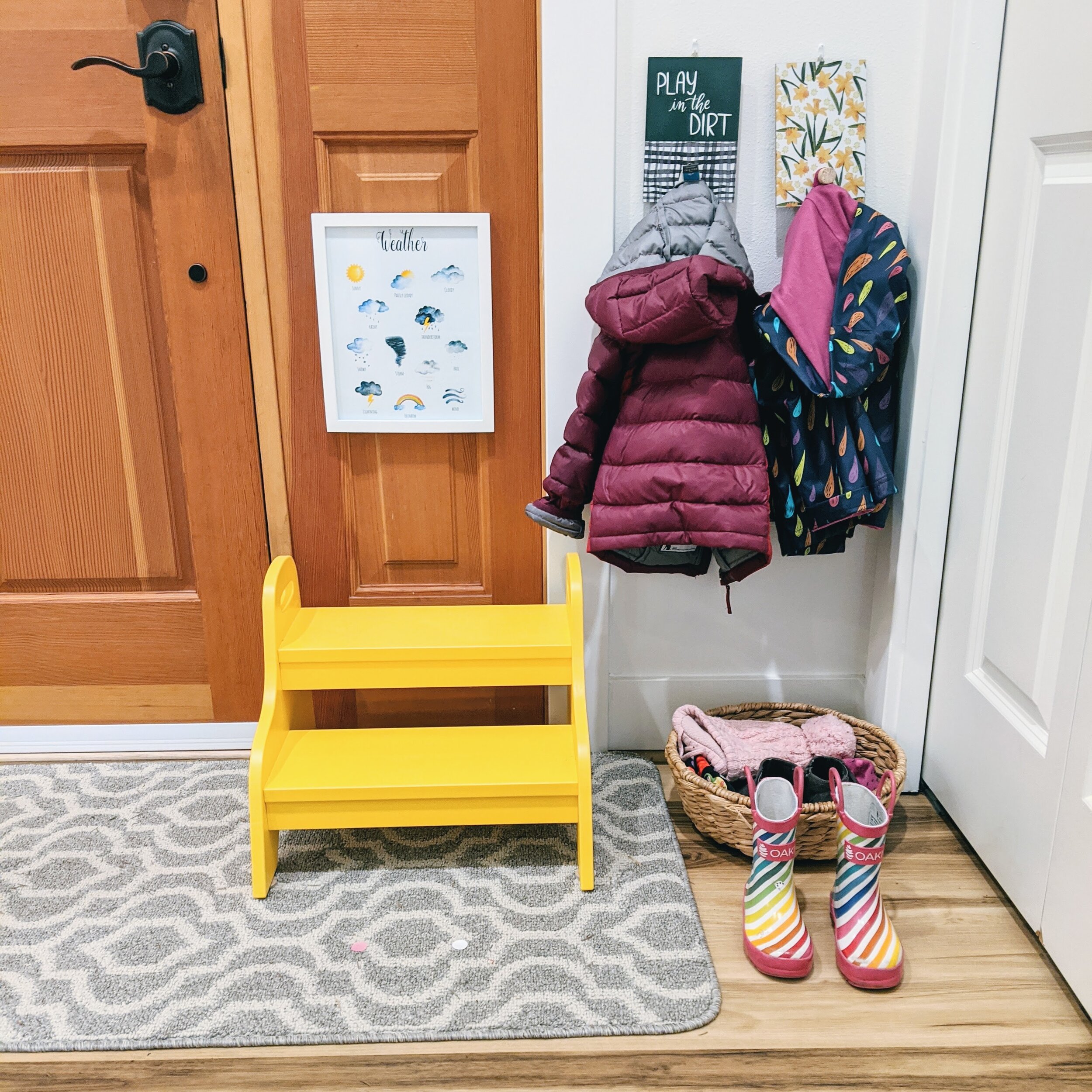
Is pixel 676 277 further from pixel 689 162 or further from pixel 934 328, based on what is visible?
pixel 934 328

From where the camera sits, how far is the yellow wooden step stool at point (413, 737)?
152cm

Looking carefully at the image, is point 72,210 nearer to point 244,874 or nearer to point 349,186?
point 349,186

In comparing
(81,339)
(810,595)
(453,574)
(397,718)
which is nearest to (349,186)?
(81,339)

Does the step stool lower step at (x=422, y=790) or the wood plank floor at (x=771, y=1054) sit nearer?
the wood plank floor at (x=771, y=1054)

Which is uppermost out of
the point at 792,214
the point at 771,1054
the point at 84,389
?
the point at 792,214

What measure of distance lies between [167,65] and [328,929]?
147 cm

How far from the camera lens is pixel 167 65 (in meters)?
1.61

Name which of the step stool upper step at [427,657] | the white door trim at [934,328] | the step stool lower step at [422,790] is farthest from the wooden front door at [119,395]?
the white door trim at [934,328]

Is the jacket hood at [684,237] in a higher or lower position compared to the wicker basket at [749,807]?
higher

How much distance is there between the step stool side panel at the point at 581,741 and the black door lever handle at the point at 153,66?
112 centimetres

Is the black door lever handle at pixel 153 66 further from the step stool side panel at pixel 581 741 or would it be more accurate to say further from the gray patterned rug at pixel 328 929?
the gray patterned rug at pixel 328 929

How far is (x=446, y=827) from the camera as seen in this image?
5.65 ft

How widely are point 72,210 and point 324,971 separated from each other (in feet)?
4.63

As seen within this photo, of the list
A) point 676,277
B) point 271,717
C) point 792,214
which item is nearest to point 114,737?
point 271,717
